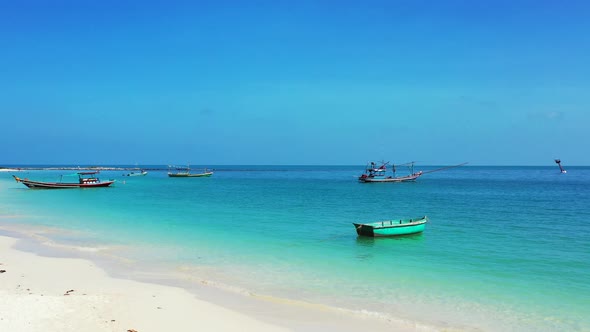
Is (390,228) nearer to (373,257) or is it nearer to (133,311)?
(373,257)

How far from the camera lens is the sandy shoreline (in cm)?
859

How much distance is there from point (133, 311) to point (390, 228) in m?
12.8

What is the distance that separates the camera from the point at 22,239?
1855 cm

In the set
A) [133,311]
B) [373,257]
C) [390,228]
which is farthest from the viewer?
[390,228]

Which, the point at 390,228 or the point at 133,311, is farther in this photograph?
the point at 390,228

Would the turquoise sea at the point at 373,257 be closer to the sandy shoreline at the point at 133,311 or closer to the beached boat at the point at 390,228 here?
the beached boat at the point at 390,228

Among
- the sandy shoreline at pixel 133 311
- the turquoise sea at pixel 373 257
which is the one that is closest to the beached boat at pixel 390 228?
the turquoise sea at pixel 373 257

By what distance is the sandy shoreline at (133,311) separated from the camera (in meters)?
8.59

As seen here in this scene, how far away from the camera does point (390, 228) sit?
19.8 meters

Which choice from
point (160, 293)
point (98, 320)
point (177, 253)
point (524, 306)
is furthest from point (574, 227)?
point (98, 320)

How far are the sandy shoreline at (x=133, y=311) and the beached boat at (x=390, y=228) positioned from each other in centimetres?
936

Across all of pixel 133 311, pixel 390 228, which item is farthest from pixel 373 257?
pixel 133 311

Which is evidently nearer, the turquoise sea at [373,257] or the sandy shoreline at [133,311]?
the sandy shoreline at [133,311]

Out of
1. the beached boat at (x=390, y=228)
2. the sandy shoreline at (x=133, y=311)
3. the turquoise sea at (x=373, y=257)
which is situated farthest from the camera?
the beached boat at (x=390, y=228)
